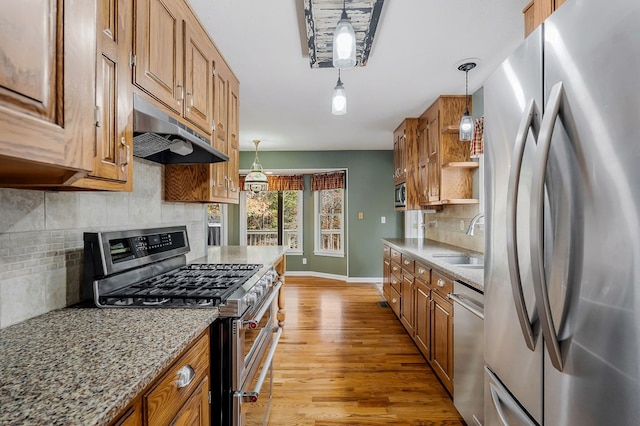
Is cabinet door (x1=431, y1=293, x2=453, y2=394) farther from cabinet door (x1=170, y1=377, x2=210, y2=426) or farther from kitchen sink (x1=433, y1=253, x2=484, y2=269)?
cabinet door (x1=170, y1=377, x2=210, y2=426)

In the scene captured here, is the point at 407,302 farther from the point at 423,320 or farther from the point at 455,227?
the point at 455,227

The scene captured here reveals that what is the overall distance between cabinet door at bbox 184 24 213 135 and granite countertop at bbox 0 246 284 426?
→ 110 centimetres

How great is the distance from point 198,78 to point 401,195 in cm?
300

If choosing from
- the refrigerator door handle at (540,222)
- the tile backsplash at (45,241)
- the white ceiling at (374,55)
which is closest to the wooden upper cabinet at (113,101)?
the tile backsplash at (45,241)

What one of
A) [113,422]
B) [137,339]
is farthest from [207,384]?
[113,422]

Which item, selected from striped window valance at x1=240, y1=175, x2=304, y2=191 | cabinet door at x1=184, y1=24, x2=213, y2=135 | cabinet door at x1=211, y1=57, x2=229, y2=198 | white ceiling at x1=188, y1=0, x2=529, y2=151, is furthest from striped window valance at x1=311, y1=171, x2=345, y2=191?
cabinet door at x1=184, y1=24, x2=213, y2=135

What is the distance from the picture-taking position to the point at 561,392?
75 cm

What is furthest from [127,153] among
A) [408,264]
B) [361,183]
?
[361,183]

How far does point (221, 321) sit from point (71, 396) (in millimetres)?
631

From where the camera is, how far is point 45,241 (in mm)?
1172

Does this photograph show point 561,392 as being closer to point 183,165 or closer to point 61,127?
point 61,127

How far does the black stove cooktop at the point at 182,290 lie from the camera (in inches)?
50.1

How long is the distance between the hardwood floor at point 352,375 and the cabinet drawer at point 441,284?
0.71 m

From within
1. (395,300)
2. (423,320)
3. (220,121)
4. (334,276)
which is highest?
(220,121)
